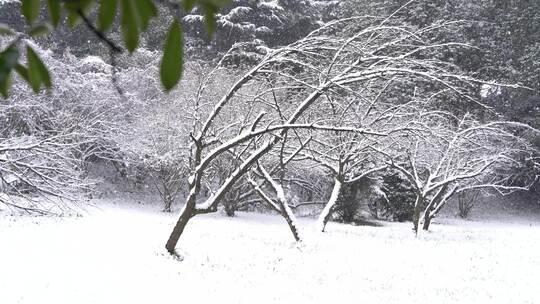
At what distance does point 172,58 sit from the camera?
63 centimetres

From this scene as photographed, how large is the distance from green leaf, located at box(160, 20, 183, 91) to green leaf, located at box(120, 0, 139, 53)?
0.23 ft

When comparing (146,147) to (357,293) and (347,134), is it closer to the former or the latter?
(347,134)

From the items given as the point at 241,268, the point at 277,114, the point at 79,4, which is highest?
the point at 277,114

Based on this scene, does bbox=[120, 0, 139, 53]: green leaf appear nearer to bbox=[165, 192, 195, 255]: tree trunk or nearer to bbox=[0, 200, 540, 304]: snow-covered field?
bbox=[0, 200, 540, 304]: snow-covered field

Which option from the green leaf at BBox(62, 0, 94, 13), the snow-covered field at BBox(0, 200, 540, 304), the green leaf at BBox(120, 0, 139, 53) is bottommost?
the snow-covered field at BBox(0, 200, 540, 304)

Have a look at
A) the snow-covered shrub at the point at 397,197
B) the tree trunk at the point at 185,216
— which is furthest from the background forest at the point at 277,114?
the tree trunk at the point at 185,216

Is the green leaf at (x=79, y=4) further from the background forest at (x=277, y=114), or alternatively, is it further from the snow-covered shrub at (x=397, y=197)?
the snow-covered shrub at (x=397, y=197)

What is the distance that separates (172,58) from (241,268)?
8853mm

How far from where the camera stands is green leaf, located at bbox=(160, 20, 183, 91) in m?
0.63

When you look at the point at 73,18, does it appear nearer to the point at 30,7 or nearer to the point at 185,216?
the point at 30,7

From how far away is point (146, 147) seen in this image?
20.7 m

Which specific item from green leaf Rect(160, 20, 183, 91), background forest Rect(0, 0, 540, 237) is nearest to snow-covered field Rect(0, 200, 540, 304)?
background forest Rect(0, 0, 540, 237)

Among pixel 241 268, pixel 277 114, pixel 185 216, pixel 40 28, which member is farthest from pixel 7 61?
pixel 277 114

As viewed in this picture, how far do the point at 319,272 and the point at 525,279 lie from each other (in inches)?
158
